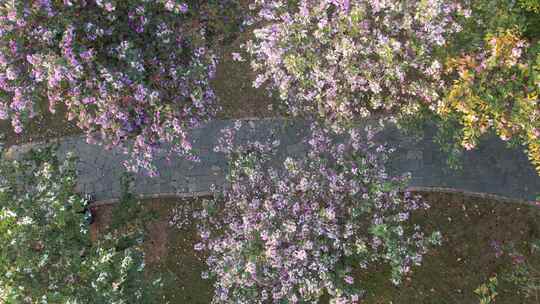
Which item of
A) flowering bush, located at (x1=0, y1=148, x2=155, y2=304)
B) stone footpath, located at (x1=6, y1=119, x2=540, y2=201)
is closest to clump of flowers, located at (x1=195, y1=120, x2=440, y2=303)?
flowering bush, located at (x1=0, y1=148, x2=155, y2=304)

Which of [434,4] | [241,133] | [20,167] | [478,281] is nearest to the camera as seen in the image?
[434,4]

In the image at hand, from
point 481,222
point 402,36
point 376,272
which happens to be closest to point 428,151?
point 481,222

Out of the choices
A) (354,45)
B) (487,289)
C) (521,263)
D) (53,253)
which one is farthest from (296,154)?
(53,253)

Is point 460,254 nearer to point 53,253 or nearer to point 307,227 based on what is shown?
point 307,227

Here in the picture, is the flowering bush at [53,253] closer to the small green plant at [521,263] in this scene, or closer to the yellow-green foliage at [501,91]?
the yellow-green foliage at [501,91]

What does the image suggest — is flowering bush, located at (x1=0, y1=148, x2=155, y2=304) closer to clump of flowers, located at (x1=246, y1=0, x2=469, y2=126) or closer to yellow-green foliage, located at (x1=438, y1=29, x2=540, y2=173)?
clump of flowers, located at (x1=246, y1=0, x2=469, y2=126)

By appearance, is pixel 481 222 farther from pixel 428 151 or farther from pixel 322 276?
pixel 322 276
